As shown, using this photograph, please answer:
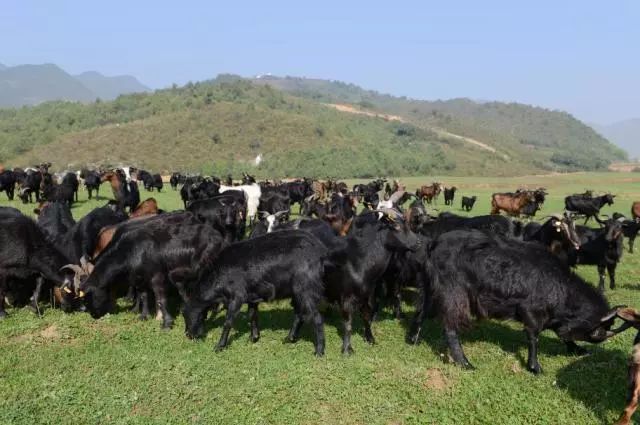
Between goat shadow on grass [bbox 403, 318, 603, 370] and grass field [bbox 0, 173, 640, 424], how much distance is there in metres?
0.03

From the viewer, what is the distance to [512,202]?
24344 millimetres

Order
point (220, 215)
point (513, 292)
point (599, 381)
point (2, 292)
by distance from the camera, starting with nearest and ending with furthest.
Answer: point (599, 381) < point (513, 292) < point (2, 292) < point (220, 215)

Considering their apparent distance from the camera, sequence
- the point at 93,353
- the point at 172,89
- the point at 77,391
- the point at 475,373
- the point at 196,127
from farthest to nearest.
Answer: the point at 172,89, the point at 196,127, the point at 93,353, the point at 475,373, the point at 77,391

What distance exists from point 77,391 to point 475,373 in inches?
212

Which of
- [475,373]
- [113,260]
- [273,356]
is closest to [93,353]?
[113,260]

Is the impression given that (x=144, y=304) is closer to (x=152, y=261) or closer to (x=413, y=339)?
(x=152, y=261)

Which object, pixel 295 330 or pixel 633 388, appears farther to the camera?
pixel 295 330

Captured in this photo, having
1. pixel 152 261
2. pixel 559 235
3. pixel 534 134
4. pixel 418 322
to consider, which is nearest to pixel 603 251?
pixel 559 235

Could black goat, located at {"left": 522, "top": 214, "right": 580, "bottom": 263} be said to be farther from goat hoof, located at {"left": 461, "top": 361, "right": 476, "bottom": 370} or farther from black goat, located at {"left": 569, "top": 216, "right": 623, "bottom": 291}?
goat hoof, located at {"left": 461, "top": 361, "right": 476, "bottom": 370}

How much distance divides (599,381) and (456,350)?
190 cm

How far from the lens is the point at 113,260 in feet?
28.5

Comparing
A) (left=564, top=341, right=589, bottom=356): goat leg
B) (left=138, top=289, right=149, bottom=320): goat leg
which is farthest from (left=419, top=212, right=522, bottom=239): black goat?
(left=138, top=289, right=149, bottom=320): goat leg

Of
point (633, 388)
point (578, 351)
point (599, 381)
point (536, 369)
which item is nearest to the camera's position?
point (633, 388)

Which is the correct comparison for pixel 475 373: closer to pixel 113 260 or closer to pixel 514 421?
pixel 514 421
